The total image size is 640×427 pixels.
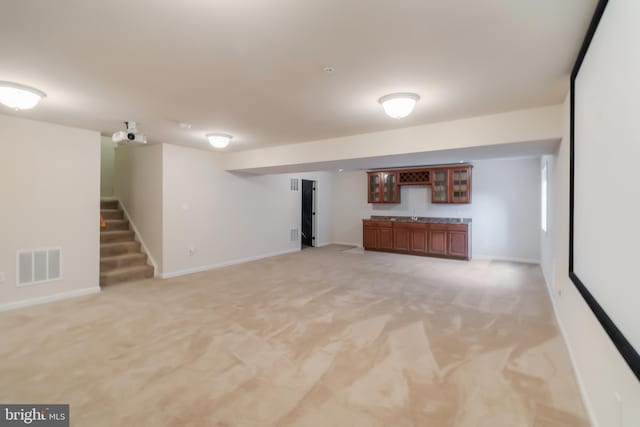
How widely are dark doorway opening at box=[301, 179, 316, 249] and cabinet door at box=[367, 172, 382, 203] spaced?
1688 mm

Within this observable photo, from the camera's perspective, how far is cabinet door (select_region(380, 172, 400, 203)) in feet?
26.9

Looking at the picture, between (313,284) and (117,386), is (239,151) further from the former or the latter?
(117,386)

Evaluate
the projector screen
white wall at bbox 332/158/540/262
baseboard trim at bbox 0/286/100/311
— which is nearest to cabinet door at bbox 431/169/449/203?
white wall at bbox 332/158/540/262

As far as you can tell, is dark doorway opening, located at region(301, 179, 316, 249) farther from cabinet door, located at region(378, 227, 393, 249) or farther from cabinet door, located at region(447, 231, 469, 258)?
cabinet door, located at region(447, 231, 469, 258)

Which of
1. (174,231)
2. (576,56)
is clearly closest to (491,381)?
(576,56)

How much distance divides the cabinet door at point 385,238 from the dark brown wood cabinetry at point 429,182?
0.82 m

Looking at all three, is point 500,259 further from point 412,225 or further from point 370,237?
point 370,237

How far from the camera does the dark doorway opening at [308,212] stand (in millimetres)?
9234

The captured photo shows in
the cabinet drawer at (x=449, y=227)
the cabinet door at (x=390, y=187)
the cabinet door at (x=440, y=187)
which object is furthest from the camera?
the cabinet door at (x=390, y=187)

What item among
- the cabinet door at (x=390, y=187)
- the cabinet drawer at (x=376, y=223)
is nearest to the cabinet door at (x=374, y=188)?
the cabinet door at (x=390, y=187)

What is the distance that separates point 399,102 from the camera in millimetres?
2914

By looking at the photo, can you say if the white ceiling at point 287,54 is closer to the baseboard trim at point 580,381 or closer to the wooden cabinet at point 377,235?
the baseboard trim at point 580,381

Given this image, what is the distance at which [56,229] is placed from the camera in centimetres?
420

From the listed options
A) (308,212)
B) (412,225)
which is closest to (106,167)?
(308,212)
